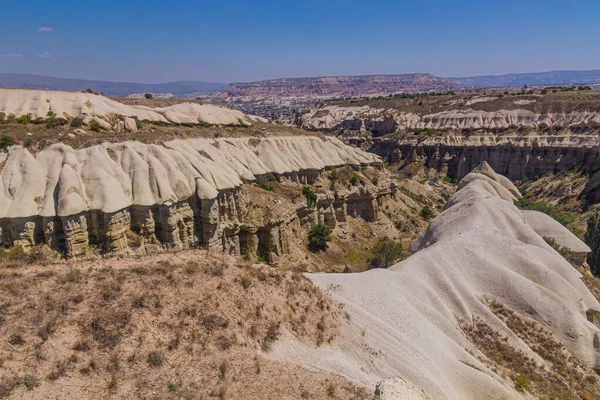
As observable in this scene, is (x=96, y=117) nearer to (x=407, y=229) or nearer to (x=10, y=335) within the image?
(x=10, y=335)

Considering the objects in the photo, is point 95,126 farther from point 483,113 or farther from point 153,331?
point 483,113

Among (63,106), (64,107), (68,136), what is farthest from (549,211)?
(63,106)

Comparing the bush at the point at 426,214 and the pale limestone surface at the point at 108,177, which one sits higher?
the pale limestone surface at the point at 108,177

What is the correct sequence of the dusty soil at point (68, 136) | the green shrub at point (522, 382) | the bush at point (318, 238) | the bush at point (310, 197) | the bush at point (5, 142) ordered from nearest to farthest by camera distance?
the green shrub at point (522, 382)
the bush at point (5, 142)
the dusty soil at point (68, 136)
the bush at point (318, 238)
the bush at point (310, 197)

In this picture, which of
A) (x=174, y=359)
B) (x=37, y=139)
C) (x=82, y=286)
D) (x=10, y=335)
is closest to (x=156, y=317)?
(x=174, y=359)

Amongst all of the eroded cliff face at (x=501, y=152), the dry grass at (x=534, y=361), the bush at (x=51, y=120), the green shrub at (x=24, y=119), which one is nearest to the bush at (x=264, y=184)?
the bush at (x=51, y=120)

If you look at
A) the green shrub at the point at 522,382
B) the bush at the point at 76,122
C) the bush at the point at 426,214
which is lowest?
the bush at the point at 426,214

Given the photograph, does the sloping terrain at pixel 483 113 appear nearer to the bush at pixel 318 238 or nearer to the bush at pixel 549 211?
the bush at pixel 549 211
